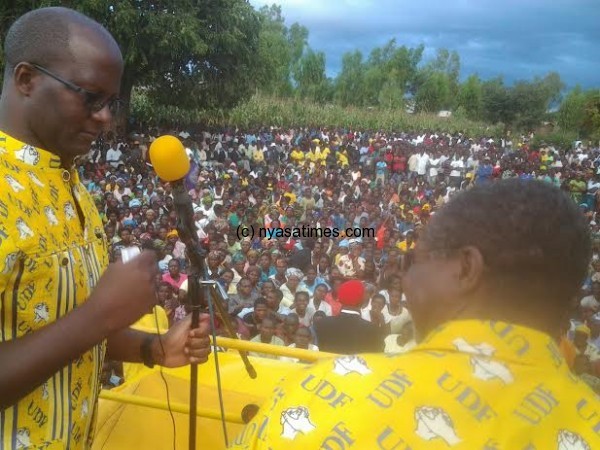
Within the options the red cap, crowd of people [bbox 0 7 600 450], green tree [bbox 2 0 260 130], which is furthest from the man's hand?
green tree [bbox 2 0 260 130]

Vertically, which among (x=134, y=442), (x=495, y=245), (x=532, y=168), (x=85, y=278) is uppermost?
(x=495, y=245)

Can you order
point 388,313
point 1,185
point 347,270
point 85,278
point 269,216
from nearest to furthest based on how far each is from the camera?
point 1,185 < point 85,278 < point 388,313 < point 347,270 < point 269,216

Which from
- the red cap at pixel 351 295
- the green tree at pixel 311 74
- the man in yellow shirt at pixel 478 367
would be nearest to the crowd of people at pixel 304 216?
the red cap at pixel 351 295

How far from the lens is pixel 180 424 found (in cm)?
252

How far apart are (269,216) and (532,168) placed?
35.7 ft

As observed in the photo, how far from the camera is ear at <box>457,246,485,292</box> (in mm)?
1037

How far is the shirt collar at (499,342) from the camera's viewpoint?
100cm

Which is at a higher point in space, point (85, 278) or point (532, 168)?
point (85, 278)

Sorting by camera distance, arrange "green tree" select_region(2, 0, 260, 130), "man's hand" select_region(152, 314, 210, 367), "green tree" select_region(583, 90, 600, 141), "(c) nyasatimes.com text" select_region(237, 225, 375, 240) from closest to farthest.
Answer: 1. "man's hand" select_region(152, 314, 210, 367)
2. "(c) nyasatimes.com text" select_region(237, 225, 375, 240)
3. "green tree" select_region(2, 0, 260, 130)
4. "green tree" select_region(583, 90, 600, 141)

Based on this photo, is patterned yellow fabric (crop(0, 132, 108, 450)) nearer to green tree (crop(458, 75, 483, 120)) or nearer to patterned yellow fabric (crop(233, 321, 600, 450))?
patterned yellow fabric (crop(233, 321, 600, 450))

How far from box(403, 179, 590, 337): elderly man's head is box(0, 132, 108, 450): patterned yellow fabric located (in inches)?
32.5

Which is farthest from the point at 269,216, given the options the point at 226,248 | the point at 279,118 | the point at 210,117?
the point at 279,118

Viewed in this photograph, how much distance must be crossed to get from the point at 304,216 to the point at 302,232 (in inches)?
62.3

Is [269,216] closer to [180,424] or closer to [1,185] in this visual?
[180,424]
